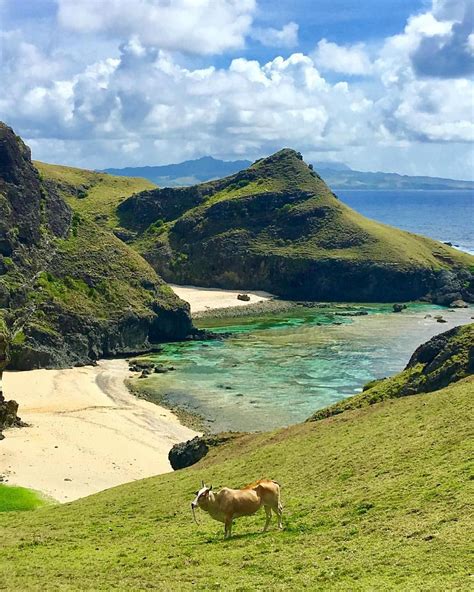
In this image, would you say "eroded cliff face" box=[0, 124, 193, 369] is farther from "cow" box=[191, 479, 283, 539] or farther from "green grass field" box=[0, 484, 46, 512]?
"cow" box=[191, 479, 283, 539]

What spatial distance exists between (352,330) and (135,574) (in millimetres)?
106014

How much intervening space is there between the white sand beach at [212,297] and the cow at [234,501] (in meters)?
122

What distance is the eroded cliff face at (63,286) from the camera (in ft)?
312

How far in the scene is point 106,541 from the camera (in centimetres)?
2552

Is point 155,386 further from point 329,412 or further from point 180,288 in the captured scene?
point 180,288

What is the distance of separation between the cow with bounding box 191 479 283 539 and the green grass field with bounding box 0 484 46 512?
846 inches

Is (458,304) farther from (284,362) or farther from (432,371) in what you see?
Result: (432,371)

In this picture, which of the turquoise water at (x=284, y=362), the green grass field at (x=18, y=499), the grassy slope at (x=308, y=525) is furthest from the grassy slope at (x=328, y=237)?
the grassy slope at (x=308, y=525)

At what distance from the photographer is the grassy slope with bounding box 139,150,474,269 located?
172 m

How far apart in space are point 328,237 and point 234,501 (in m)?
161

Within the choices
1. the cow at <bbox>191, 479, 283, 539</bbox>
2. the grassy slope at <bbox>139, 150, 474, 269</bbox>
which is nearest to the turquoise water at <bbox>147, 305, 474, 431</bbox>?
the grassy slope at <bbox>139, 150, 474, 269</bbox>

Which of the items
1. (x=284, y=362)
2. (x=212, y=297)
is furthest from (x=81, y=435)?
(x=212, y=297)

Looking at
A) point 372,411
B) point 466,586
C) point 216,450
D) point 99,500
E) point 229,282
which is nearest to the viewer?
point 466,586

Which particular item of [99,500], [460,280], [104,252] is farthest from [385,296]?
[99,500]
